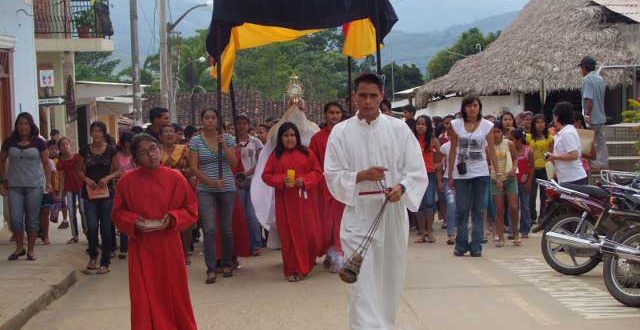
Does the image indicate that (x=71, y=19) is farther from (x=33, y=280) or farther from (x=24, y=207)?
(x=33, y=280)

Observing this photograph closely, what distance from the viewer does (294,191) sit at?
10.4 meters

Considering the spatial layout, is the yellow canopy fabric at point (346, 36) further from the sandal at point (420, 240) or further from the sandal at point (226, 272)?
the sandal at point (226, 272)

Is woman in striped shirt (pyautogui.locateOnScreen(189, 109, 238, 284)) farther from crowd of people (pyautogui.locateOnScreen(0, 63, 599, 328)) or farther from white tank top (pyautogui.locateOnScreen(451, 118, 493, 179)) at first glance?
white tank top (pyautogui.locateOnScreen(451, 118, 493, 179))

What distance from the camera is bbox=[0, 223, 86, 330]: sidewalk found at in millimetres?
8219

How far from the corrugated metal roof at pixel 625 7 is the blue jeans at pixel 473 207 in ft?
45.6

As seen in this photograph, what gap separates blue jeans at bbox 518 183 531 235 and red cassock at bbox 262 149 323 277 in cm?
372

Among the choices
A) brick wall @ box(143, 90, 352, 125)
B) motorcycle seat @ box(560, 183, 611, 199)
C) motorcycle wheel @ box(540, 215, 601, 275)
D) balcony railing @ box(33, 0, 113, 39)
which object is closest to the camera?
motorcycle seat @ box(560, 183, 611, 199)

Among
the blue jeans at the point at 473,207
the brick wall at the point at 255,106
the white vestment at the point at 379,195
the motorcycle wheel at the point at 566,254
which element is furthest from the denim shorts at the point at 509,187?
the brick wall at the point at 255,106

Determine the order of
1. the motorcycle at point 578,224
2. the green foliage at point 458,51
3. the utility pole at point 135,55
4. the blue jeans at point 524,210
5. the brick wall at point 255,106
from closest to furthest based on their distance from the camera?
the motorcycle at point 578,224, the blue jeans at point 524,210, the utility pole at point 135,55, the brick wall at point 255,106, the green foliage at point 458,51

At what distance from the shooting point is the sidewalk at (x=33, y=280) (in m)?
8.22

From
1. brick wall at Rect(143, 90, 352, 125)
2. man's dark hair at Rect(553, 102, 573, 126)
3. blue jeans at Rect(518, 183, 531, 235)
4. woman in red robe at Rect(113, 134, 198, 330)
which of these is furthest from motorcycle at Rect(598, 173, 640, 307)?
brick wall at Rect(143, 90, 352, 125)

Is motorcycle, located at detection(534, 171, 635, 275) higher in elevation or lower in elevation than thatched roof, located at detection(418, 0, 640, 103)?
lower

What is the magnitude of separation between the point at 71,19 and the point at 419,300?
18552 mm

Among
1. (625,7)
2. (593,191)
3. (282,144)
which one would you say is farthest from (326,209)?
(625,7)
